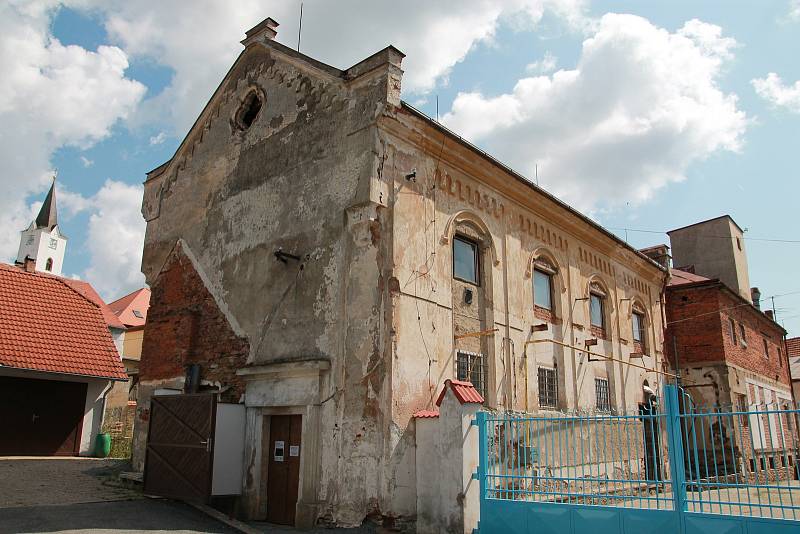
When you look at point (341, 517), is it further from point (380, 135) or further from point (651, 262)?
point (651, 262)

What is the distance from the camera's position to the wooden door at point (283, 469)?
1127 centimetres

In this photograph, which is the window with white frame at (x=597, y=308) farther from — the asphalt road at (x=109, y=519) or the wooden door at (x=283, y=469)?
the asphalt road at (x=109, y=519)

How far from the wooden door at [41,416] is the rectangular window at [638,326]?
17.6m

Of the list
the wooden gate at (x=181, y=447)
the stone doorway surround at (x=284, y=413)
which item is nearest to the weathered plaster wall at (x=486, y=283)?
the stone doorway surround at (x=284, y=413)

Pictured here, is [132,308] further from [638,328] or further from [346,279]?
[346,279]

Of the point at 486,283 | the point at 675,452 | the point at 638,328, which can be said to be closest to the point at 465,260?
the point at 486,283

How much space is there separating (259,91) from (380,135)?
4.52 m

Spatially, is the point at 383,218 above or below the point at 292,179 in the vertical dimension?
below

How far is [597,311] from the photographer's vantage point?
17875 mm

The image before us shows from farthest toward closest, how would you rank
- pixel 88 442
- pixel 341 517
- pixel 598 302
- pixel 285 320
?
pixel 88 442 → pixel 598 302 → pixel 285 320 → pixel 341 517

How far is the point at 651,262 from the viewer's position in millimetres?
20750

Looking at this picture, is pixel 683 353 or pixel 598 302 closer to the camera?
pixel 598 302

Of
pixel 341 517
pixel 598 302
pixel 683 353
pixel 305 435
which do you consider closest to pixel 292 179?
pixel 305 435

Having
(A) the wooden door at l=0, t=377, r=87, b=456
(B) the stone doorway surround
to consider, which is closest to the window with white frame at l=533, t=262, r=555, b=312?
(B) the stone doorway surround
